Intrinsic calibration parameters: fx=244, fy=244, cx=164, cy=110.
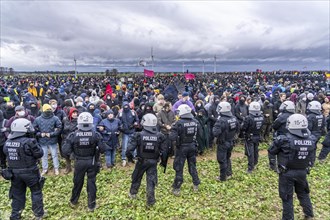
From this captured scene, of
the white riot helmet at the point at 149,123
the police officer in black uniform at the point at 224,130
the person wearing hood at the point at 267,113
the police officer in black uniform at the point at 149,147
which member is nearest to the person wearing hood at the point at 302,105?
the person wearing hood at the point at 267,113

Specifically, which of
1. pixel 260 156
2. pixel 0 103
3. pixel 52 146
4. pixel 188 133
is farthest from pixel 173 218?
pixel 0 103

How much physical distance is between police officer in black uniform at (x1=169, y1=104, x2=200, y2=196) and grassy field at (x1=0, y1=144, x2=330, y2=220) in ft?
1.82

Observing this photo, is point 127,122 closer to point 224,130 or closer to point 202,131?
point 202,131

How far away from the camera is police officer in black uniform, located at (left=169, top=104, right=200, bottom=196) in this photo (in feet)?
23.1

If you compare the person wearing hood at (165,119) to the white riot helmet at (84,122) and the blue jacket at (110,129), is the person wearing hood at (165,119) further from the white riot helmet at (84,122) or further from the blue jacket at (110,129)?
the white riot helmet at (84,122)

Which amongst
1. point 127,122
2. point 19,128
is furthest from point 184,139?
point 19,128

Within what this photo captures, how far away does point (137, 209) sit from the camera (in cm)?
657

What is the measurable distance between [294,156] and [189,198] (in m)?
3.17

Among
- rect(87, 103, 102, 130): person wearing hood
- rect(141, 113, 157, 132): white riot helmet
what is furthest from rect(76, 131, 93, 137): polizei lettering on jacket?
rect(87, 103, 102, 130): person wearing hood

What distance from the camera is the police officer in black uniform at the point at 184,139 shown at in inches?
277

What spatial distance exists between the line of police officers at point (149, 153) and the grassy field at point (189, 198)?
0.32 m

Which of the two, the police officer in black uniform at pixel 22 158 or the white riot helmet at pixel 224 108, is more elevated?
the white riot helmet at pixel 224 108

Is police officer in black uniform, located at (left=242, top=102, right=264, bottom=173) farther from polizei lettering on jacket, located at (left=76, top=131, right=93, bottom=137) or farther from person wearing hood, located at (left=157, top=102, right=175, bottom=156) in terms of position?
polizei lettering on jacket, located at (left=76, top=131, right=93, bottom=137)

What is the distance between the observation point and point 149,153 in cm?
658
